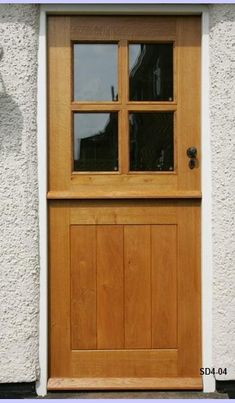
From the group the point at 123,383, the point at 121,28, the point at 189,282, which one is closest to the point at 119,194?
the point at 189,282

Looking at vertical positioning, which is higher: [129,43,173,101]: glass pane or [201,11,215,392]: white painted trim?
[129,43,173,101]: glass pane

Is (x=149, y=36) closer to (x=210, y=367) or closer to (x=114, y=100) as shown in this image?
(x=114, y=100)

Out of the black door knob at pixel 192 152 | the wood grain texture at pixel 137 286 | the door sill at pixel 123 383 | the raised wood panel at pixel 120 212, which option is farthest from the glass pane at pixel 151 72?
the door sill at pixel 123 383

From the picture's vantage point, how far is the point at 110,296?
344 cm

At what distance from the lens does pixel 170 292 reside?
3.45 metres

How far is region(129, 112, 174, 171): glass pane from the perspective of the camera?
3461 millimetres

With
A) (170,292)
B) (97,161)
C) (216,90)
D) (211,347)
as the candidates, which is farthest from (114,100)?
(211,347)

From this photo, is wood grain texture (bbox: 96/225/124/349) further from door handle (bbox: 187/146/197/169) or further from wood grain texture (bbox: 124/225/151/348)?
door handle (bbox: 187/146/197/169)

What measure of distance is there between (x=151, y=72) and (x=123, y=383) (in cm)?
198

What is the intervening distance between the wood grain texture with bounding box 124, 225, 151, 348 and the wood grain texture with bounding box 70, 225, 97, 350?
0.21m

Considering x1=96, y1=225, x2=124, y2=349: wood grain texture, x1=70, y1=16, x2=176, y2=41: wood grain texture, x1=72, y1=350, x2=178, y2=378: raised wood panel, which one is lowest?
x1=72, y1=350, x2=178, y2=378: raised wood panel

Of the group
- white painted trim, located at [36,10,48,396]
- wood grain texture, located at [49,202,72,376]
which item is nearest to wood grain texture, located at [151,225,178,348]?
wood grain texture, located at [49,202,72,376]

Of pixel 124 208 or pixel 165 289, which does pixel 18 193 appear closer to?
pixel 124 208

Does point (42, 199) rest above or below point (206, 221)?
above
